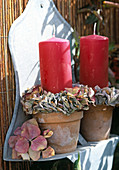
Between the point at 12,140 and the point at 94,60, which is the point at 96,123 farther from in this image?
the point at 12,140

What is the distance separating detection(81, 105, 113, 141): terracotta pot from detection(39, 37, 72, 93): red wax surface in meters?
0.19

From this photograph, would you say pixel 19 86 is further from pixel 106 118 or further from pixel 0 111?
pixel 106 118

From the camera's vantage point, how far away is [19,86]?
117 centimetres

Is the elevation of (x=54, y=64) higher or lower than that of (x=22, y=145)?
higher

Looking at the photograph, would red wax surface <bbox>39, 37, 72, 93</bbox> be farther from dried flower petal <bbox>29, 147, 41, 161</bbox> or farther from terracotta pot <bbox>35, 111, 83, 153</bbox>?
dried flower petal <bbox>29, 147, 41, 161</bbox>

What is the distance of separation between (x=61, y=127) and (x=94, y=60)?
0.35m

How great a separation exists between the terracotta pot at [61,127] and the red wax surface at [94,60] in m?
0.20

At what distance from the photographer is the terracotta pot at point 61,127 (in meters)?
1.08

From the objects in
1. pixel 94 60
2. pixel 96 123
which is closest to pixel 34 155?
pixel 96 123

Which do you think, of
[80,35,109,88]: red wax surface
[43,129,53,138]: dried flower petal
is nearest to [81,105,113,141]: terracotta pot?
[80,35,109,88]: red wax surface

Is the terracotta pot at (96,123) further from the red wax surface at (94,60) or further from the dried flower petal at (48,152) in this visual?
the dried flower petal at (48,152)

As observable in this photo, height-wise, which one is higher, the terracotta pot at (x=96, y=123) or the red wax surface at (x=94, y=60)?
the red wax surface at (x=94, y=60)

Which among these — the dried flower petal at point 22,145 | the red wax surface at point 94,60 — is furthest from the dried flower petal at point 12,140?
the red wax surface at point 94,60

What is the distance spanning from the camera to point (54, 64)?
1.12m
